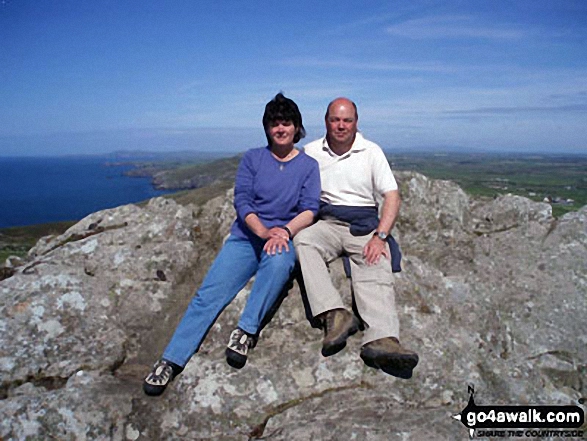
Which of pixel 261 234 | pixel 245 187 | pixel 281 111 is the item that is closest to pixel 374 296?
pixel 261 234

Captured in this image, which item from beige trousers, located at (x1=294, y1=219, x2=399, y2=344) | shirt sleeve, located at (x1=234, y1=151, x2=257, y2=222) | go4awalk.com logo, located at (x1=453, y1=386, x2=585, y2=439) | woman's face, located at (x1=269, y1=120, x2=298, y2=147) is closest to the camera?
go4awalk.com logo, located at (x1=453, y1=386, x2=585, y2=439)

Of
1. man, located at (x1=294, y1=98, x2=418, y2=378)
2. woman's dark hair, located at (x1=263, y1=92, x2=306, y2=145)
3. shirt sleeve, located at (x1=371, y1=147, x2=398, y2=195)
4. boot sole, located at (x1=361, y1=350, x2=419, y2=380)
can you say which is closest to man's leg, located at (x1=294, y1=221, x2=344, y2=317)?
man, located at (x1=294, y1=98, x2=418, y2=378)

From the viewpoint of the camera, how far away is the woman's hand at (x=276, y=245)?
22.2 ft

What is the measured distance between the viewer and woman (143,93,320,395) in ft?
21.7

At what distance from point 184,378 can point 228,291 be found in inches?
65.0

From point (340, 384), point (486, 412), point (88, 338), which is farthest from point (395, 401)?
point (88, 338)

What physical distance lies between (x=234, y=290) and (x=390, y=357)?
301 centimetres

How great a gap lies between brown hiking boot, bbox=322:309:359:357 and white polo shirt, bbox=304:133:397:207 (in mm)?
2438

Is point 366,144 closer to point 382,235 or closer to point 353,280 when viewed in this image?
point 382,235

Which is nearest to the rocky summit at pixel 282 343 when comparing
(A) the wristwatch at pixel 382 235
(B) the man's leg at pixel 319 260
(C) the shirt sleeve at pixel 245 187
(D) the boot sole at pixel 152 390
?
(D) the boot sole at pixel 152 390

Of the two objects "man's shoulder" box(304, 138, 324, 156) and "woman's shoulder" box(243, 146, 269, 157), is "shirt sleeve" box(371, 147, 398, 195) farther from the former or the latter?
"woman's shoulder" box(243, 146, 269, 157)

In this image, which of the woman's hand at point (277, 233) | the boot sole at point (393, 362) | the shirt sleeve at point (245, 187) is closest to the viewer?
the boot sole at point (393, 362)

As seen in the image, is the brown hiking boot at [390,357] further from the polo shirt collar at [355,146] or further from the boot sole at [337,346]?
the polo shirt collar at [355,146]

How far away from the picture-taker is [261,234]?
7.11m
